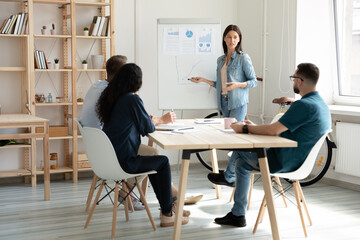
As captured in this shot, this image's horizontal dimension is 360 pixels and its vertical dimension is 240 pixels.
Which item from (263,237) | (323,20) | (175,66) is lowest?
(263,237)

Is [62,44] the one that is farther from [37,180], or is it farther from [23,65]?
[37,180]

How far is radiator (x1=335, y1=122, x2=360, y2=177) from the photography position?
496 cm

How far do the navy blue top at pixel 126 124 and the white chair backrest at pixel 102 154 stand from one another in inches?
3.4

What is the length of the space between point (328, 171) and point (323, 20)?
163 centimetres

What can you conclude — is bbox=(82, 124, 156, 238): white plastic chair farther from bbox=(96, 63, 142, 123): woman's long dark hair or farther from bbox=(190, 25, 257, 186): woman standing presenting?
bbox=(190, 25, 257, 186): woman standing presenting

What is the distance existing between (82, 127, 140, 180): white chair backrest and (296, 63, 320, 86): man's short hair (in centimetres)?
135

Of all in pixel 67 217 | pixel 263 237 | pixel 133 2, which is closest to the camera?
pixel 263 237

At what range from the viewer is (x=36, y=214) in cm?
422

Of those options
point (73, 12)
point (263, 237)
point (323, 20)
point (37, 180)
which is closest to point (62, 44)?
point (73, 12)

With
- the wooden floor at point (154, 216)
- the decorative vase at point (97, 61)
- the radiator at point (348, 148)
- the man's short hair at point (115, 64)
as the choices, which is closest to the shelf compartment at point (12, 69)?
the decorative vase at point (97, 61)

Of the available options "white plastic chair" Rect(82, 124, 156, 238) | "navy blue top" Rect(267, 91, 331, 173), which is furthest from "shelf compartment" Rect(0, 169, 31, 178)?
"navy blue top" Rect(267, 91, 331, 173)

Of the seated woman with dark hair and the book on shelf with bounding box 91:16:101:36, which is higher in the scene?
the book on shelf with bounding box 91:16:101:36

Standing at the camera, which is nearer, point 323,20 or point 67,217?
point 67,217

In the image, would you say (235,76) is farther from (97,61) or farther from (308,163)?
(308,163)
